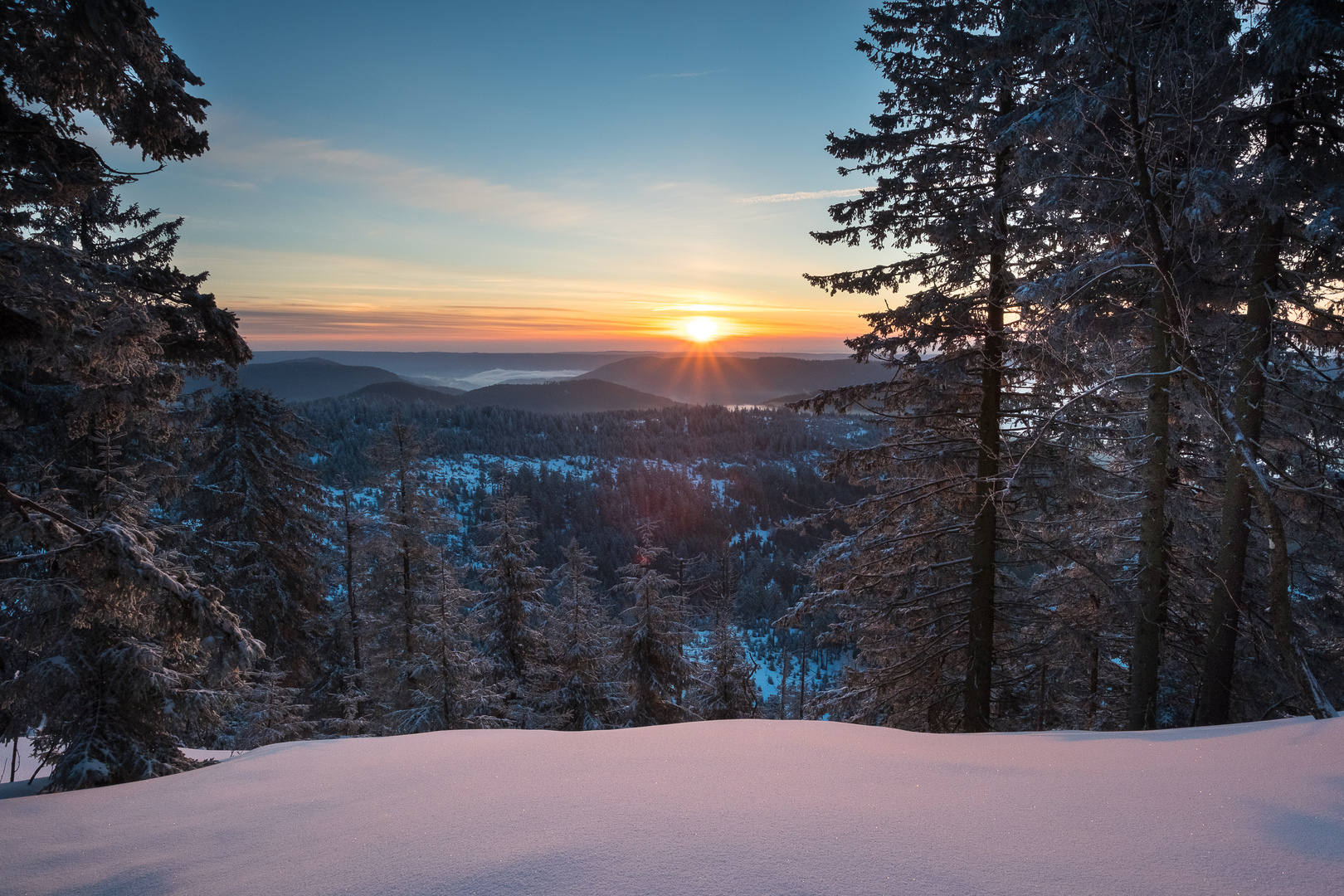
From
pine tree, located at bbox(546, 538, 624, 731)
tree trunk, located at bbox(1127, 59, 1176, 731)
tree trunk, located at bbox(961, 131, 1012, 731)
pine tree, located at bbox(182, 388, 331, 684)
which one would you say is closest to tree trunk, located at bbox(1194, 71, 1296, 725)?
tree trunk, located at bbox(1127, 59, 1176, 731)

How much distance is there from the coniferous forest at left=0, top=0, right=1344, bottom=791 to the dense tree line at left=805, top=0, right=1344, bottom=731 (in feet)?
0.19

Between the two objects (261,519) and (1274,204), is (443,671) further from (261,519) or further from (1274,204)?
(1274,204)

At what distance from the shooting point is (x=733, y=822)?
2.78 meters

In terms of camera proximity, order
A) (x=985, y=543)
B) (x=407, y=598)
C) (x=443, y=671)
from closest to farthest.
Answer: (x=985, y=543)
(x=443, y=671)
(x=407, y=598)

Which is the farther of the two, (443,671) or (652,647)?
(652,647)

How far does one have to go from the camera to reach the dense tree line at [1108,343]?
5.93 metres

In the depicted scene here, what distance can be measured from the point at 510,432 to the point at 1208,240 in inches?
6524

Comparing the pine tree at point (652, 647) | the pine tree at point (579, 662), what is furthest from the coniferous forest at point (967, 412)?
the pine tree at point (579, 662)

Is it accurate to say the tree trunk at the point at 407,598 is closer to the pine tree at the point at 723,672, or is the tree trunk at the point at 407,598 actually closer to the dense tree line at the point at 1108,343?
the pine tree at the point at 723,672

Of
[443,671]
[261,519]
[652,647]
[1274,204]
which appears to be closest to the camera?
[1274,204]

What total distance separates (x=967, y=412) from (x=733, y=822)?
24.9ft

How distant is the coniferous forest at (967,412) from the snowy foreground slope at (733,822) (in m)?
1.38

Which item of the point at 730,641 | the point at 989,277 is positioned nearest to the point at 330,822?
the point at 989,277

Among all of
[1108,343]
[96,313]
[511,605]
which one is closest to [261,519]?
[511,605]
